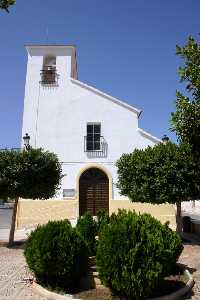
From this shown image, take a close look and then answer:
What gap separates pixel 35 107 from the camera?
23469 millimetres

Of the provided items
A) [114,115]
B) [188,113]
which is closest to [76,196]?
[114,115]

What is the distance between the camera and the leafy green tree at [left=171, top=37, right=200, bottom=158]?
11484mm

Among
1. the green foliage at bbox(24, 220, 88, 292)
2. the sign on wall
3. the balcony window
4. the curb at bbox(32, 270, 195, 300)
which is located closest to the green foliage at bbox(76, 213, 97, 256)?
the green foliage at bbox(24, 220, 88, 292)

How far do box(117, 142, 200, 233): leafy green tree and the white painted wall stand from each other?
6161mm

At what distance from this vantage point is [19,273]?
10.3m

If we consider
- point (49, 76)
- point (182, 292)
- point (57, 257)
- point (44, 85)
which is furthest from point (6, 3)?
point (49, 76)

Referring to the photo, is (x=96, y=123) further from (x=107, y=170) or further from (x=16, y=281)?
(x=16, y=281)

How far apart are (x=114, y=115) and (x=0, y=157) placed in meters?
9.58

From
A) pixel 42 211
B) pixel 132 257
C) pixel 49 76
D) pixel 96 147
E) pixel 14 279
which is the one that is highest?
pixel 49 76

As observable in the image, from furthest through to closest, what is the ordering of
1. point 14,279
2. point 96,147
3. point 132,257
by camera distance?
point 96,147 → point 14,279 → point 132,257

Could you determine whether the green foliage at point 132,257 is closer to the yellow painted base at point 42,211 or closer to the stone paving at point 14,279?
the stone paving at point 14,279

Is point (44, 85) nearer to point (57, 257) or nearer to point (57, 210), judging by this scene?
point (57, 210)

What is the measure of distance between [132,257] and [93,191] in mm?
15779

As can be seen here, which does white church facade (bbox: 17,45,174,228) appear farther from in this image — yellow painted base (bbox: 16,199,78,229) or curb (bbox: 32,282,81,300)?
curb (bbox: 32,282,81,300)
